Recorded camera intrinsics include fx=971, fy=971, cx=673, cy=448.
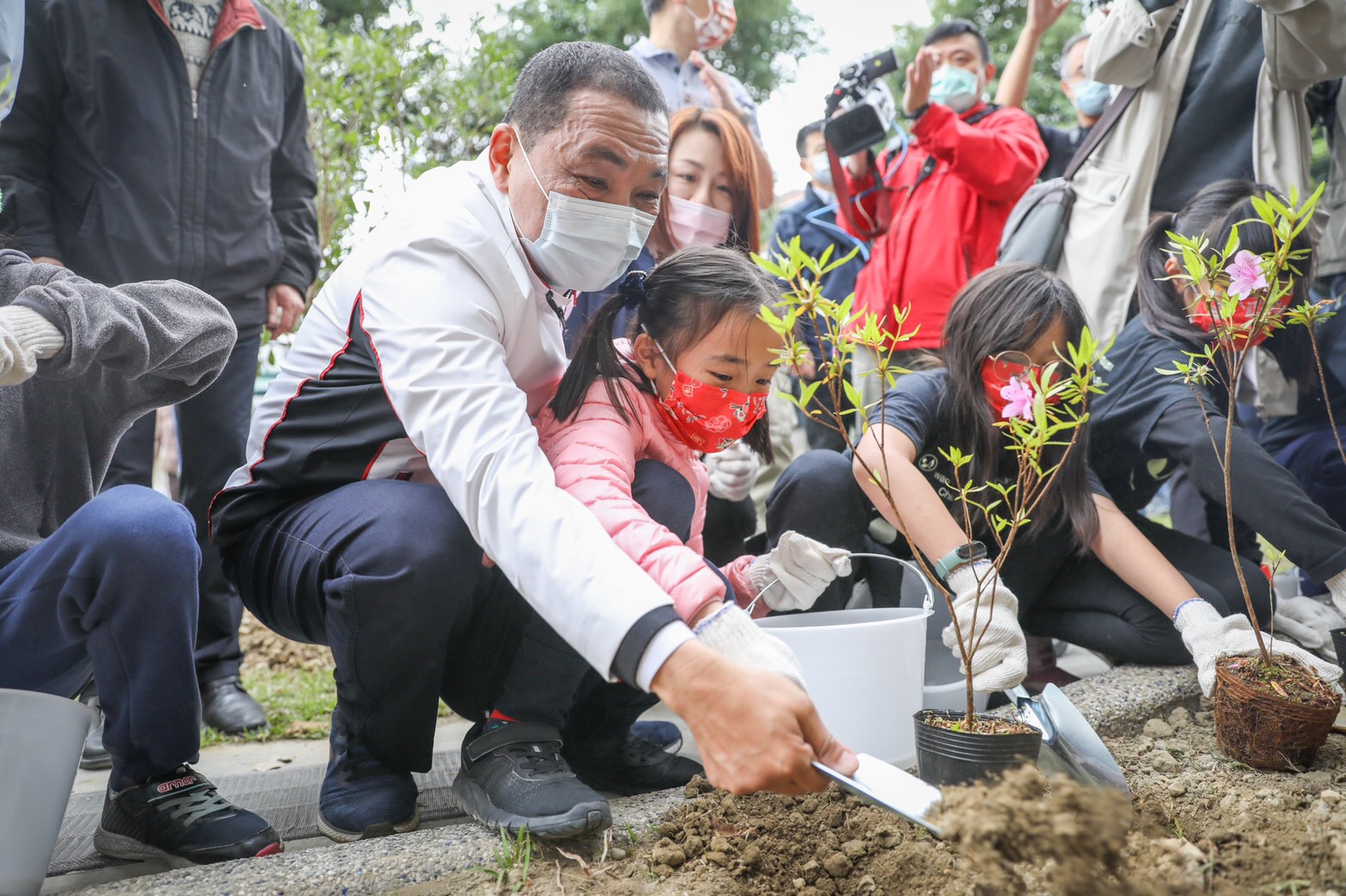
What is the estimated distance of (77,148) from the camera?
266 cm

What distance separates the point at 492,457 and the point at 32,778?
0.80m

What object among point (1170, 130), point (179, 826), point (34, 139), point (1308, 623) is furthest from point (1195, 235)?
point (34, 139)

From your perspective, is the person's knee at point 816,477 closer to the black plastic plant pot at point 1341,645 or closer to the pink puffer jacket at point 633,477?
the pink puffer jacket at point 633,477

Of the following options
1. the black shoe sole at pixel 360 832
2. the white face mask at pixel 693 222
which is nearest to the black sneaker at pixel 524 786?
the black shoe sole at pixel 360 832

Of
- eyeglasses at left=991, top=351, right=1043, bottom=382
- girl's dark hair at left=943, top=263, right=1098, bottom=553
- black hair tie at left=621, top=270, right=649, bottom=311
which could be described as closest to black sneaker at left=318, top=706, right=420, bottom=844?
black hair tie at left=621, top=270, right=649, bottom=311

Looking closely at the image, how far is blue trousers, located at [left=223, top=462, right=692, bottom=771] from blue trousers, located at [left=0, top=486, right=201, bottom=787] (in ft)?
0.63

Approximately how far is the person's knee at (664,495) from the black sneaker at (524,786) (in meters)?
0.45

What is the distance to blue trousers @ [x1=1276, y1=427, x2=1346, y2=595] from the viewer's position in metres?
3.00

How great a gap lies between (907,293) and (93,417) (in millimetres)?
2600

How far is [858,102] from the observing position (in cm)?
339

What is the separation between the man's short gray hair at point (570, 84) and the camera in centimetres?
179

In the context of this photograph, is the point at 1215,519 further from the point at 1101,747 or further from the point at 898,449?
the point at 1101,747

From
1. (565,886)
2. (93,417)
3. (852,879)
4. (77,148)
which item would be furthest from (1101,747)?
(77,148)

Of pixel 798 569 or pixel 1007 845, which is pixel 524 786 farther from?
pixel 1007 845
